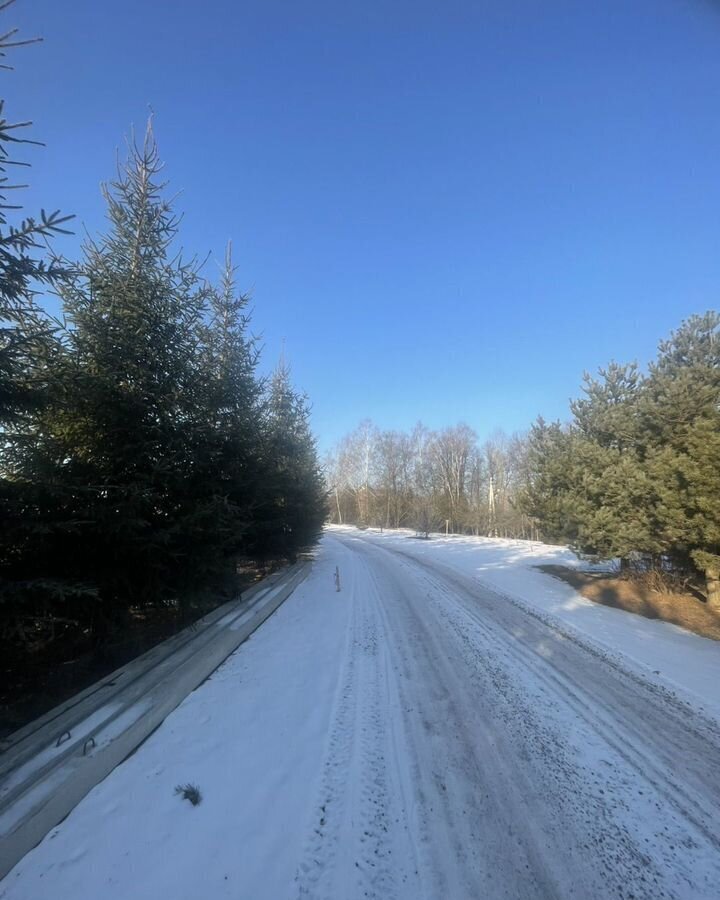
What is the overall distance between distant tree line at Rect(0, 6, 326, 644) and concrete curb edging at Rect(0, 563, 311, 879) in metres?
0.95

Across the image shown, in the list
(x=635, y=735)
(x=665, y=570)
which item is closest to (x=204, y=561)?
(x=635, y=735)

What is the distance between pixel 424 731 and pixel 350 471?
176 ft

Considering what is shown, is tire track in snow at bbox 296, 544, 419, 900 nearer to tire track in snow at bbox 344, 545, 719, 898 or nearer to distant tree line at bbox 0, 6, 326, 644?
tire track in snow at bbox 344, 545, 719, 898

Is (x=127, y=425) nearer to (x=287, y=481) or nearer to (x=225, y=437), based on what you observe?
(x=225, y=437)

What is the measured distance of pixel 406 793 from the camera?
3.56 metres

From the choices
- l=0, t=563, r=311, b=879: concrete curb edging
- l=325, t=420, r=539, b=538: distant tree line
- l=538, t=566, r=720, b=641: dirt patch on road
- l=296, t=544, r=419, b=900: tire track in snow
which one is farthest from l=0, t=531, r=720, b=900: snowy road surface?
l=325, t=420, r=539, b=538: distant tree line

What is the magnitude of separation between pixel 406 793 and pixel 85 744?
2.89m

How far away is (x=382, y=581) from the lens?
13.6m

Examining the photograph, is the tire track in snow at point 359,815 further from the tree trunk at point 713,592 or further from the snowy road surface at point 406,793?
the tree trunk at point 713,592

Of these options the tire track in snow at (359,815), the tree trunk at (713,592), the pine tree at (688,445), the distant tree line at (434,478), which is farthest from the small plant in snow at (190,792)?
the distant tree line at (434,478)

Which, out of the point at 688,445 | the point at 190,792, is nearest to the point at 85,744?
the point at 190,792

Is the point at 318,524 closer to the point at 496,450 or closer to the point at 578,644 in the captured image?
the point at 578,644

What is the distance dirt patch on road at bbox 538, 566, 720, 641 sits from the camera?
32.9 ft

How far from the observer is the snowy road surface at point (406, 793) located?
277 cm
